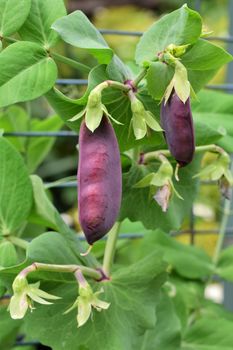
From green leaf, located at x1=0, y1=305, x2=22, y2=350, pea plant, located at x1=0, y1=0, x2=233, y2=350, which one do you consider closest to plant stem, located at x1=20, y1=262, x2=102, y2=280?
pea plant, located at x1=0, y1=0, x2=233, y2=350

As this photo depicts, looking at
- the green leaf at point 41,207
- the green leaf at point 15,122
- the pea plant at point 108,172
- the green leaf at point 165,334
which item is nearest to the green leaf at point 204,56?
the pea plant at point 108,172

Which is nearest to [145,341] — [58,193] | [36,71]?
[36,71]

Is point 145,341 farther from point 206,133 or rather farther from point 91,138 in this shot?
point 91,138

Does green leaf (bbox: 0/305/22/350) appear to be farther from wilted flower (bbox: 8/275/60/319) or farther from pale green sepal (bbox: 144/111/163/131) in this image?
pale green sepal (bbox: 144/111/163/131)

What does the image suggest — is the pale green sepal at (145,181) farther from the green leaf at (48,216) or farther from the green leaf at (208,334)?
the green leaf at (208,334)

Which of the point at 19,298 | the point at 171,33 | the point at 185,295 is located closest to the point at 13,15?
the point at 171,33

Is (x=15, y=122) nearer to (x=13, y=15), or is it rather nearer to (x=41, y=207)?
(x=41, y=207)
